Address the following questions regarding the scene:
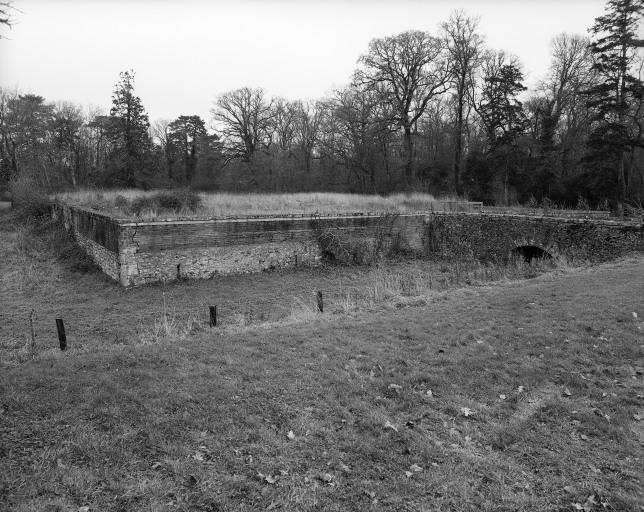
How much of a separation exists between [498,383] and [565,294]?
461 cm

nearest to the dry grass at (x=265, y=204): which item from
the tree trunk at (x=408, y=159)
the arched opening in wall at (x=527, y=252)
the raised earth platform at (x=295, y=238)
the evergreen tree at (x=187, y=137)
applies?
the raised earth platform at (x=295, y=238)

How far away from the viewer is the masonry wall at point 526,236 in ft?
45.9

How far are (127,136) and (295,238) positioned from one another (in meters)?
20.9

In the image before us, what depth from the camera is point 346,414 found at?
452 centimetres

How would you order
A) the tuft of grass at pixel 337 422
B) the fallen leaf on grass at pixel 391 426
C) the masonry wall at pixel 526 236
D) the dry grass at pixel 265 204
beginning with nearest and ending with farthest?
1. the tuft of grass at pixel 337 422
2. the fallen leaf on grass at pixel 391 426
3. the masonry wall at pixel 526 236
4. the dry grass at pixel 265 204

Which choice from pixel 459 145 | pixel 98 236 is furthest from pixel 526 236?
pixel 98 236

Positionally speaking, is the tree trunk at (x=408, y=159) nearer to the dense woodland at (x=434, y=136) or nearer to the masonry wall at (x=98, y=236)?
the dense woodland at (x=434, y=136)

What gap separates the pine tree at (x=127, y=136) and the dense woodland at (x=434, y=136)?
3.0 inches

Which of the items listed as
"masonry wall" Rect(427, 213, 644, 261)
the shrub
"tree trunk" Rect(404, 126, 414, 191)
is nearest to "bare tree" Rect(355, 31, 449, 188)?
"tree trunk" Rect(404, 126, 414, 191)

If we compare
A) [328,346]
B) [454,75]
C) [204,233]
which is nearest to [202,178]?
[454,75]

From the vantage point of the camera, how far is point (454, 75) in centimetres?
2938

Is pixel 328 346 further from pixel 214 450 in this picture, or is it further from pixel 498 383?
pixel 214 450

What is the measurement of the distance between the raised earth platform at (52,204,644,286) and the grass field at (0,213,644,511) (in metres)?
5.38

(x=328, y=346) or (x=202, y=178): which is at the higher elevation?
(x=202, y=178)
